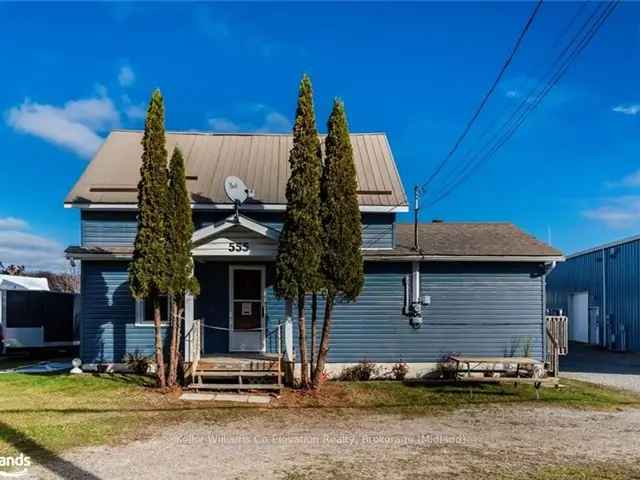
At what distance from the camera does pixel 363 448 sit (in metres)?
7.23

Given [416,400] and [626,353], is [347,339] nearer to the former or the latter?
[416,400]

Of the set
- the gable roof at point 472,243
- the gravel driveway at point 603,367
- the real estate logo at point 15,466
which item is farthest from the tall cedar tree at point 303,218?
the gravel driveway at point 603,367

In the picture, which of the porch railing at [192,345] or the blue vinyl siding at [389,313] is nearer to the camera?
the porch railing at [192,345]

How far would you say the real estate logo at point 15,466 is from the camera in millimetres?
6059

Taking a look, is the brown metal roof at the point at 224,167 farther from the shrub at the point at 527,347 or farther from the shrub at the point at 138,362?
the shrub at the point at 527,347

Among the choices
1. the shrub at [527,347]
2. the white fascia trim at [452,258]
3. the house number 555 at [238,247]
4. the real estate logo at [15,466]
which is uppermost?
the house number 555 at [238,247]

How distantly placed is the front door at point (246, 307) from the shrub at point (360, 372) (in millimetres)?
2085

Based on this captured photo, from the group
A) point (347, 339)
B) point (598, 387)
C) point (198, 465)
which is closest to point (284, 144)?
point (347, 339)

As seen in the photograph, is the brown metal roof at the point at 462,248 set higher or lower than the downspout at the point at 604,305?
higher

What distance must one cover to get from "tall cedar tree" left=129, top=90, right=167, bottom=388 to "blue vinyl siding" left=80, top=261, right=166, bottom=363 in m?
2.45

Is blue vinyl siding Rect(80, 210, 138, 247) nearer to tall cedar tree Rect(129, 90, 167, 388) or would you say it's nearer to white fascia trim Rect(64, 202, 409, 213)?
white fascia trim Rect(64, 202, 409, 213)

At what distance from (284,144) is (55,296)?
8899 mm

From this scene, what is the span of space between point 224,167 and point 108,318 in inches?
203

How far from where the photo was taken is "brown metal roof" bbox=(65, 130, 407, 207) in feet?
47.0
